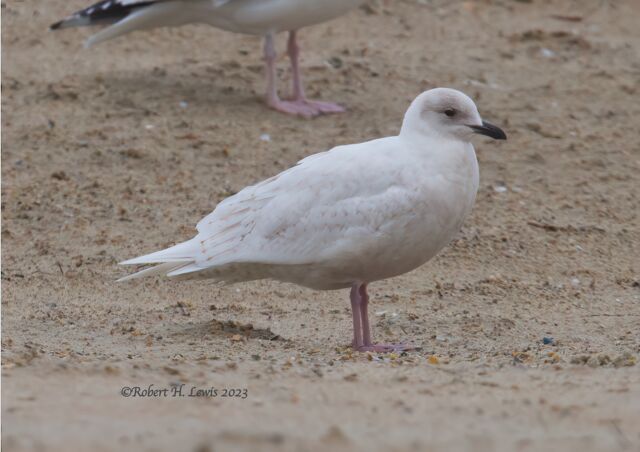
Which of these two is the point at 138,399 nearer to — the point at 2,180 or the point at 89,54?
the point at 2,180

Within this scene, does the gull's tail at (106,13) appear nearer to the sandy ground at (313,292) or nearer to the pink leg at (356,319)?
the sandy ground at (313,292)

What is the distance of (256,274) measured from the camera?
19.4 ft

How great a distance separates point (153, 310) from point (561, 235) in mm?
2726

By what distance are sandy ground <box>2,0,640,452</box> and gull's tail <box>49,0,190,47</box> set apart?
0.42 metres

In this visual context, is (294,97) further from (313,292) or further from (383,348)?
(383,348)

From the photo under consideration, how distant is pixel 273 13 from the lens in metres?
9.41

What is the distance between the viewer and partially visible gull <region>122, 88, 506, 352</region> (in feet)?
17.9

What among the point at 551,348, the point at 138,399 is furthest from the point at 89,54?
the point at 138,399

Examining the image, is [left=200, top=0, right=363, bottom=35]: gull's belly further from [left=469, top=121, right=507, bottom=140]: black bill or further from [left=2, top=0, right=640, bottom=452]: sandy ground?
[left=469, top=121, right=507, bottom=140]: black bill

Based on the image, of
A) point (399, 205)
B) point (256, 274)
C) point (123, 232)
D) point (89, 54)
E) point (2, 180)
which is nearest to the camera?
point (399, 205)

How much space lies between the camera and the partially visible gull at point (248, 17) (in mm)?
9430

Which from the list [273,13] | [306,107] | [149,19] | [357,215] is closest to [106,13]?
[149,19]

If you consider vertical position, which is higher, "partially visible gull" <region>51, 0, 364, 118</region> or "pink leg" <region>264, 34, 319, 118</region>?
"partially visible gull" <region>51, 0, 364, 118</region>

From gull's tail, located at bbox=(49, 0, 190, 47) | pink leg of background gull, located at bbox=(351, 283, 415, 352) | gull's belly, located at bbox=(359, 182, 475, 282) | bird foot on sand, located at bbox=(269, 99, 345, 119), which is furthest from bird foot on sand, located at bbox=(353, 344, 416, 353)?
gull's tail, located at bbox=(49, 0, 190, 47)
